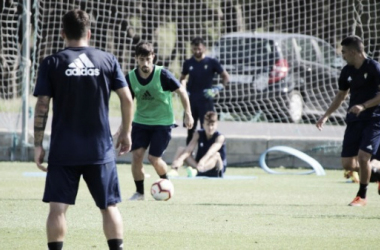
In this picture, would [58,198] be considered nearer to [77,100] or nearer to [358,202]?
[77,100]

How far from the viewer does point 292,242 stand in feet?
26.5

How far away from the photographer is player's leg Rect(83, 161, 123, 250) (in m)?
6.56

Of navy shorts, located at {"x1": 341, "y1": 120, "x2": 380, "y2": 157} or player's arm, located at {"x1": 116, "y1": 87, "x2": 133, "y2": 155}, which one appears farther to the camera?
navy shorts, located at {"x1": 341, "y1": 120, "x2": 380, "y2": 157}

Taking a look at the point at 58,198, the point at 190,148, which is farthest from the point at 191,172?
the point at 58,198

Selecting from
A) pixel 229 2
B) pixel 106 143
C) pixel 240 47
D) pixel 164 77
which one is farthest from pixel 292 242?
Result: pixel 229 2

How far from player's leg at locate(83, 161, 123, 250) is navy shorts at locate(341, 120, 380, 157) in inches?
203

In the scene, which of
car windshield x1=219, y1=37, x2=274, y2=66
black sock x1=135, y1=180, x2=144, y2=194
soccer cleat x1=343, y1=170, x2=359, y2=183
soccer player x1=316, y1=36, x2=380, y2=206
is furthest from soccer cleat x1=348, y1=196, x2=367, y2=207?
car windshield x1=219, y1=37, x2=274, y2=66

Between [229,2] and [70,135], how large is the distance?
615 inches

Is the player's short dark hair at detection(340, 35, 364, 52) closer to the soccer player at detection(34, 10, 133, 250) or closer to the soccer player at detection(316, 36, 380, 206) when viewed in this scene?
the soccer player at detection(316, 36, 380, 206)

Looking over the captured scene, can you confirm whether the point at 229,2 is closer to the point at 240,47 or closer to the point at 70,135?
the point at 240,47

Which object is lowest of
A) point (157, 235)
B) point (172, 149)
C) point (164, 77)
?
point (172, 149)

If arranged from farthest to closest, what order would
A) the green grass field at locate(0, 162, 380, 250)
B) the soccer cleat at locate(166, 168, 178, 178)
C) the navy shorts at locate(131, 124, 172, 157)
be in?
the soccer cleat at locate(166, 168, 178, 178), the navy shorts at locate(131, 124, 172, 157), the green grass field at locate(0, 162, 380, 250)

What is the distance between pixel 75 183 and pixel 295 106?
14249mm

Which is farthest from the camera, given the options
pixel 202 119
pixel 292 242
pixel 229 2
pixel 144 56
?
pixel 229 2
